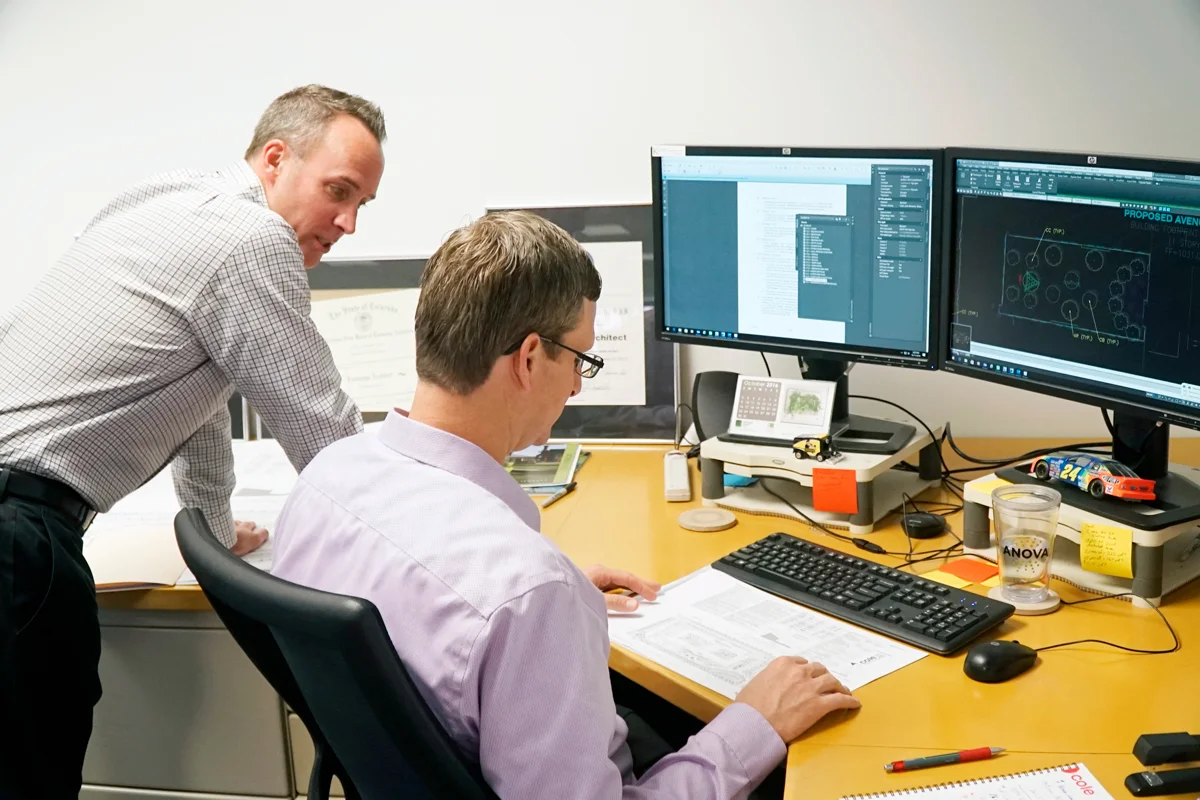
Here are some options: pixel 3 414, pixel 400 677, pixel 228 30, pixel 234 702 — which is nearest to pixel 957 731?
pixel 400 677

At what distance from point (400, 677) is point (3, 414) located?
1091mm

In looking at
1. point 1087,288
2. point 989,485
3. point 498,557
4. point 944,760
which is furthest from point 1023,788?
point 1087,288

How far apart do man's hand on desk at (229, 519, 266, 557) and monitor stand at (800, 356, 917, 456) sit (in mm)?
998

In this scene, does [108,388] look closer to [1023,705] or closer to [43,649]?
[43,649]

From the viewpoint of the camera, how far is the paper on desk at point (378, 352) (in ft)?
8.00

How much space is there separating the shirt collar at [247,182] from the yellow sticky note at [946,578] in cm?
124

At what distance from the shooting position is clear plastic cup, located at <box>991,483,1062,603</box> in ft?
5.04

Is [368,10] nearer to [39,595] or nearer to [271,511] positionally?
[271,511]

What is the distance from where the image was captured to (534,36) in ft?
7.52

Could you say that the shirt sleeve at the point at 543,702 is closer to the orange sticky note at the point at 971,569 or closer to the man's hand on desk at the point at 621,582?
the man's hand on desk at the point at 621,582

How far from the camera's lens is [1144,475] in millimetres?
1663

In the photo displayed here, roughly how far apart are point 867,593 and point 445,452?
661mm

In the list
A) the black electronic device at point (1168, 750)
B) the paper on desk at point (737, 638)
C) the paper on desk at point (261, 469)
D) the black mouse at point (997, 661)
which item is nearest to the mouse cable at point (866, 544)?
the paper on desk at point (737, 638)

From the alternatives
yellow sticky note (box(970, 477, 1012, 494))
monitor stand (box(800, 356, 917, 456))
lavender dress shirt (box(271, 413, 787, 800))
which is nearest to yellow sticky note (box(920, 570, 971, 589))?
yellow sticky note (box(970, 477, 1012, 494))
